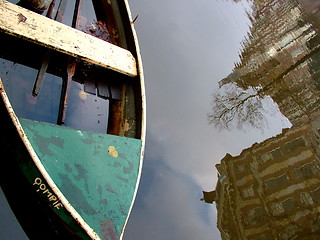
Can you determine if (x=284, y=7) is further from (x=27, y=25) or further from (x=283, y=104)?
(x=27, y=25)

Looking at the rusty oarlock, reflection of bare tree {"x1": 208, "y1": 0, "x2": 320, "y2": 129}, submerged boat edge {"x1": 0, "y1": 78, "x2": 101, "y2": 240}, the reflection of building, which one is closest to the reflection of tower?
reflection of bare tree {"x1": 208, "y1": 0, "x2": 320, "y2": 129}

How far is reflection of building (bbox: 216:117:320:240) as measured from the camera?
7.23 m

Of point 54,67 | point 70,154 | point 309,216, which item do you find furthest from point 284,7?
point 70,154

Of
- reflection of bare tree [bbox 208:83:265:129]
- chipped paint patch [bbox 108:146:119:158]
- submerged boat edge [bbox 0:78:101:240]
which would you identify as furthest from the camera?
reflection of bare tree [bbox 208:83:265:129]

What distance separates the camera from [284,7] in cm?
1121

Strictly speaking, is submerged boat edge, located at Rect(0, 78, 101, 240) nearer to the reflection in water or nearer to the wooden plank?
the wooden plank

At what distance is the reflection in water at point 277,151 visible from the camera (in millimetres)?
7367

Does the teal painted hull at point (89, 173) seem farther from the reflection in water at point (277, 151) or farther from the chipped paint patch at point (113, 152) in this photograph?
the reflection in water at point (277, 151)

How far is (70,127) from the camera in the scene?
9.68ft

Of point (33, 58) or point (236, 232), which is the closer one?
point (33, 58)

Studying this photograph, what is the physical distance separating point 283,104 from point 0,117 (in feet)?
25.9

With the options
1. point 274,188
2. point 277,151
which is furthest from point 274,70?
point 274,188

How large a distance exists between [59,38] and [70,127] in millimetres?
982

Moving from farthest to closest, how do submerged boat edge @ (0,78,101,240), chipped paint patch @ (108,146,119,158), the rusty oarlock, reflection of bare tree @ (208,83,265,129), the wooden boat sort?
reflection of bare tree @ (208,83,265,129)
the rusty oarlock
chipped paint patch @ (108,146,119,158)
the wooden boat
submerged boat edge @ (0,78,101,240)
